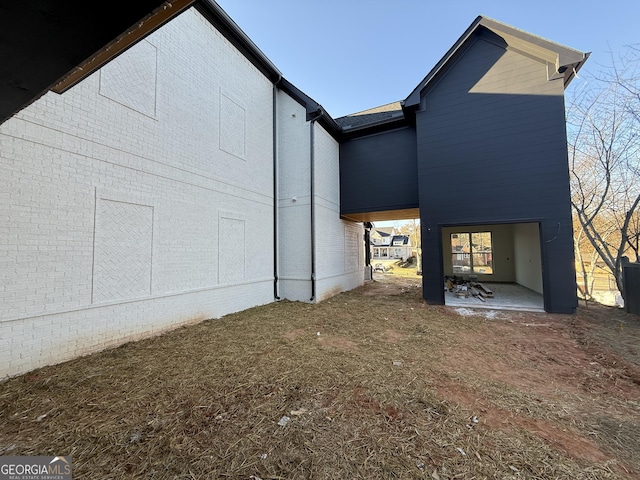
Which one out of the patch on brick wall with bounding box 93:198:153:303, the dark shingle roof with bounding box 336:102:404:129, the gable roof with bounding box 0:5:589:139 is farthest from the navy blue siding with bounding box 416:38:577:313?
the gable roof with bounding box 0:5:589:139

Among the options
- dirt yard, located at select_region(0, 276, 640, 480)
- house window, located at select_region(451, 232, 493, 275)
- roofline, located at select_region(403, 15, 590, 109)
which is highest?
roofline, located at select_region(403, 15, 590, 109)

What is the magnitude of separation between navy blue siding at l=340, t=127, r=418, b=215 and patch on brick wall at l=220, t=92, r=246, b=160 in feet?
14.1

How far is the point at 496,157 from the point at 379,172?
357 cm

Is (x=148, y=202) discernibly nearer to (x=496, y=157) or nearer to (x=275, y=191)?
(x=275, y=191)

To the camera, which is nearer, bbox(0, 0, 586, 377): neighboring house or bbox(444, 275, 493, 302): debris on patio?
bbox(0, 0, 586, 377): neighboring house

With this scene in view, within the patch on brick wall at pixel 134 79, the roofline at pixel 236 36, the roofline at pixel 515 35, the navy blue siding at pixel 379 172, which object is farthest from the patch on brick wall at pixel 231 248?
the roofline at pixel 515 35

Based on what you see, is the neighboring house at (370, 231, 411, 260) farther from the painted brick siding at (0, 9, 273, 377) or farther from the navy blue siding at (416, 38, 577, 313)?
the painted brick siding at (0, 9, 273, 377)

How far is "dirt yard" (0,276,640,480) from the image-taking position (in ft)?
6.21

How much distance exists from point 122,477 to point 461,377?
351cm

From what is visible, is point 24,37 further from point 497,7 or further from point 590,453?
point 497,7

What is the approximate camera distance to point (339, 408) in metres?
2.58

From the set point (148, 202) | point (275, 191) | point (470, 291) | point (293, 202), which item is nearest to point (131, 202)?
point (148, 202)

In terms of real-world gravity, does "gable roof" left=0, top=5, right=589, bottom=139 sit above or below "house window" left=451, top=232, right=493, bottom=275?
above

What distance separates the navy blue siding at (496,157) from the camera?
654cm
